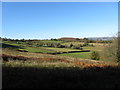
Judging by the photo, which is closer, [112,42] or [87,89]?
[87,89]

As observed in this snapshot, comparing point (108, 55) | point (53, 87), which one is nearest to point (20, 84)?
point (53, 87)

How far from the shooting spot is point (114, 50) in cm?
2644

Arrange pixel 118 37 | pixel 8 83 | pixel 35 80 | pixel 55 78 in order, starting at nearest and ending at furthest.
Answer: pixel 8 83 → pixel 35 80 → pixel 55 78 → pixel 118 37

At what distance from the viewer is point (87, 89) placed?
558 cm

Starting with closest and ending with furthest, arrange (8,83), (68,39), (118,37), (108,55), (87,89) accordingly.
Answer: (87,89), (8,83), (118,37), (108,55), (68,39)

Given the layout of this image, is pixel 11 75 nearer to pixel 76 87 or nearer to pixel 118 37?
pixel 76 87

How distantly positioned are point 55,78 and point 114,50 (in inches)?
860

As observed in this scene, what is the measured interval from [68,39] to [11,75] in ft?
269

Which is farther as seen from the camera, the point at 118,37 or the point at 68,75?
the point at 118,37

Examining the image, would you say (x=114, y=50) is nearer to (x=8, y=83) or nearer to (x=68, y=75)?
(x=68, y=75)

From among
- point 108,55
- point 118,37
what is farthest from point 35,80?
point 108,55

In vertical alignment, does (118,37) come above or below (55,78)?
above

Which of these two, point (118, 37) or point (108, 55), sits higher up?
point (118, 37)

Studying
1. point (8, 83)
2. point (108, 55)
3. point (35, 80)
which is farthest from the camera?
point (108, 55)
